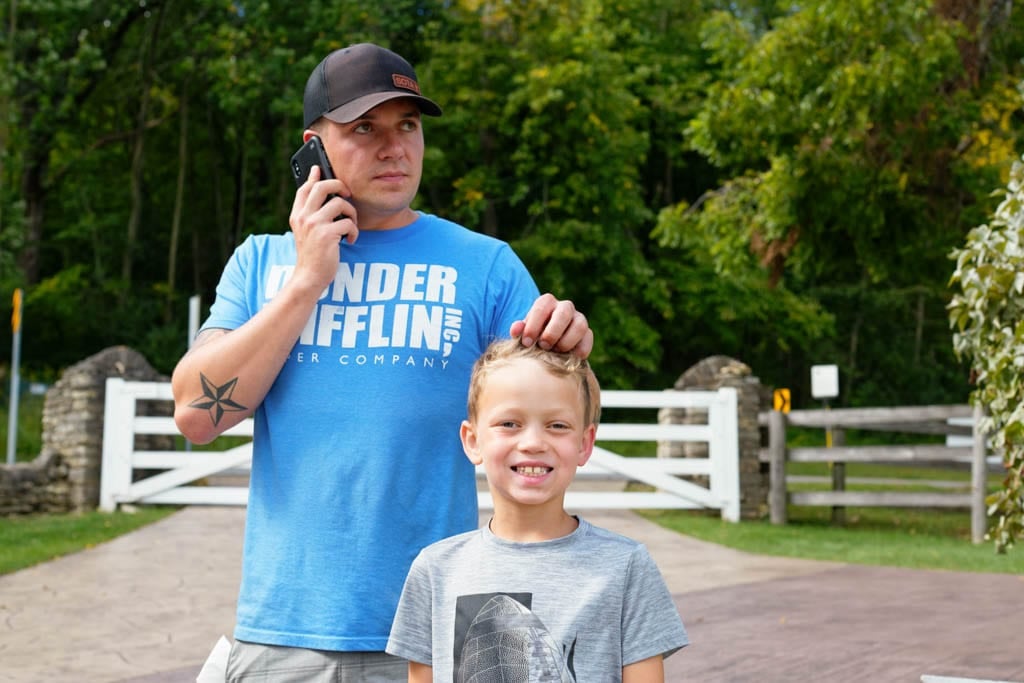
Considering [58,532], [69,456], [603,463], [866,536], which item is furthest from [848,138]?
[58,532]

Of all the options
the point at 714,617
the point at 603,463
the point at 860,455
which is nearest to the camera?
the point at 714,617

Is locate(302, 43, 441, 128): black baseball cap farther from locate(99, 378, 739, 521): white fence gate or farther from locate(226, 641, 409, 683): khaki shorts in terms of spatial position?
locate(99, 378, 739, 521): white fence gate

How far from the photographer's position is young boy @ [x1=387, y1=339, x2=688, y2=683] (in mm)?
2094

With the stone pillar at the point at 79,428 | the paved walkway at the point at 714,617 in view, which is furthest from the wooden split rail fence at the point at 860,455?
the stone pillar at the point at 79,428

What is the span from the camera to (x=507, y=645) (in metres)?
2.08

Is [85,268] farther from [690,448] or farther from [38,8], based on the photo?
[690,448]

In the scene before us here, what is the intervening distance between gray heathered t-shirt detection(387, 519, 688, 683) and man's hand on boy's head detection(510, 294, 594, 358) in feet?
1.05

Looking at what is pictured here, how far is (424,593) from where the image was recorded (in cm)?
221

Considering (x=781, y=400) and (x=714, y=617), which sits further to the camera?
(x=781, y=400)

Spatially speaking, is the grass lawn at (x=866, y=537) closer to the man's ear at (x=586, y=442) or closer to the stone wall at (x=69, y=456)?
the stone wall at (x=69, y=456)

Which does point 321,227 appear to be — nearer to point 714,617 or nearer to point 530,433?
point 530,433

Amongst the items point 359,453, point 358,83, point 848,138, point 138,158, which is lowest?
point 359,453

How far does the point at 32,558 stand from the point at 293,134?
2435cm

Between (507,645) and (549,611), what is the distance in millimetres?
87
